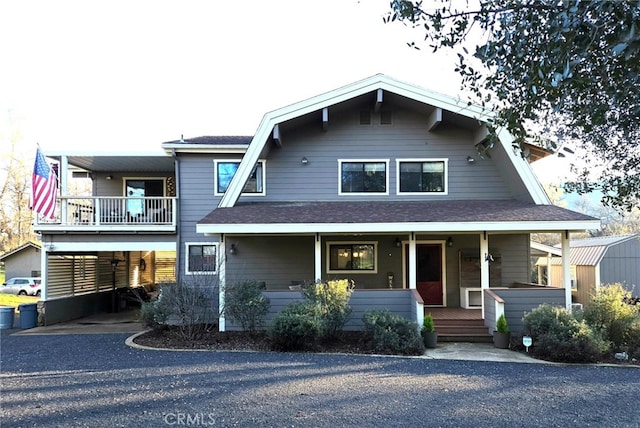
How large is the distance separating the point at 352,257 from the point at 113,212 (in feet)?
26.6

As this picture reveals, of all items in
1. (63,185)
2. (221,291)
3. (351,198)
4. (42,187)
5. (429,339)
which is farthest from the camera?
(63,185)

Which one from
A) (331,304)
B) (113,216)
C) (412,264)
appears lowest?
(331,304)

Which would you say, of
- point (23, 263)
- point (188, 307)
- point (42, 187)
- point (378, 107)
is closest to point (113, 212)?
point (42, 187)

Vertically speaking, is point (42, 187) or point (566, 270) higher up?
point (42, 187)

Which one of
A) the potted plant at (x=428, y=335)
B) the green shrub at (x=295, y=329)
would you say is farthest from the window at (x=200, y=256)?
the potted plant at (x=428, y=335)

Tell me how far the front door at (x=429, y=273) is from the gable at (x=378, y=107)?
117 inches

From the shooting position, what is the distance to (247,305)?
10.9m

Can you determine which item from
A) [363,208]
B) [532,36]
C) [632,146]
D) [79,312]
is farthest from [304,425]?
[79,312]

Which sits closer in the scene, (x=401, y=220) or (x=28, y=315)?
(x=401, y=220)

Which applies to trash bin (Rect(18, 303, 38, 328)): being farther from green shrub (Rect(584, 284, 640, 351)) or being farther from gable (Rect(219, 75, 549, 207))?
green shrub (Rect(584, 284, 640, 351))

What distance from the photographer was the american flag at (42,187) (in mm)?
12805

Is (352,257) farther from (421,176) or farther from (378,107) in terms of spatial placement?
(378,107)

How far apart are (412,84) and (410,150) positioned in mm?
1935
